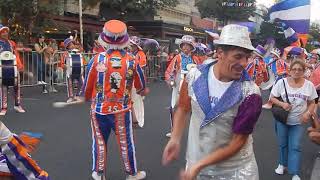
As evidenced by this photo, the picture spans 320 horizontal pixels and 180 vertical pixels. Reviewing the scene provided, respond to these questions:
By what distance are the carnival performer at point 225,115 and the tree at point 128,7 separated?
24.7 metres

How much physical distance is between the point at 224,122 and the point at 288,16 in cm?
785

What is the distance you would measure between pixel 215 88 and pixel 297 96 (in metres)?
3.33

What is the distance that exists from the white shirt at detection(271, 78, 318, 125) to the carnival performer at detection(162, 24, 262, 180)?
10.4ft

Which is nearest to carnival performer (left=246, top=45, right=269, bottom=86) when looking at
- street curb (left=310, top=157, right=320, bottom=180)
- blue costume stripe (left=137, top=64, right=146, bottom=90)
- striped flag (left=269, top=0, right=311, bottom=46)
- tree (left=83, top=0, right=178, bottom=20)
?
striped flag (left=269, top=0, right=311, bottom=46)

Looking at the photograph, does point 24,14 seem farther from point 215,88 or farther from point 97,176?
point 215,88

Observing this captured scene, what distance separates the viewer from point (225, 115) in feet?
9.91

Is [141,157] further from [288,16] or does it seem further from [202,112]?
[288,16]

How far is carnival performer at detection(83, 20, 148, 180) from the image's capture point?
559 cm

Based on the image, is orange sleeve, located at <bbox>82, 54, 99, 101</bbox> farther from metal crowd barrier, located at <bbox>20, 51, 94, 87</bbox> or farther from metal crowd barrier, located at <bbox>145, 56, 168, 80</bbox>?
metal crowd barrier, located at <bbox>145, 56, 168, 80</bbox>

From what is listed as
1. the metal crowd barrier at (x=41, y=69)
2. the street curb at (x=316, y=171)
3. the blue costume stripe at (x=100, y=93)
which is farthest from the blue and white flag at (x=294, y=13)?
the metal crowd barrier at (x=41, y=69)

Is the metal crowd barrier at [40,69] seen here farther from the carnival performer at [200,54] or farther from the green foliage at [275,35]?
the green foliage at [275,35]

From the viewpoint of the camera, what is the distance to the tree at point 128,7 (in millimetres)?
28308

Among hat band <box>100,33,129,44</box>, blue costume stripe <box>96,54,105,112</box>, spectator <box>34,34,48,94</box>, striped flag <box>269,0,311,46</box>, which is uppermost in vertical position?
striped flag <box>269,0,311,46</box>

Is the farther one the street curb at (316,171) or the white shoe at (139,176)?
the street curb at (316,171)
